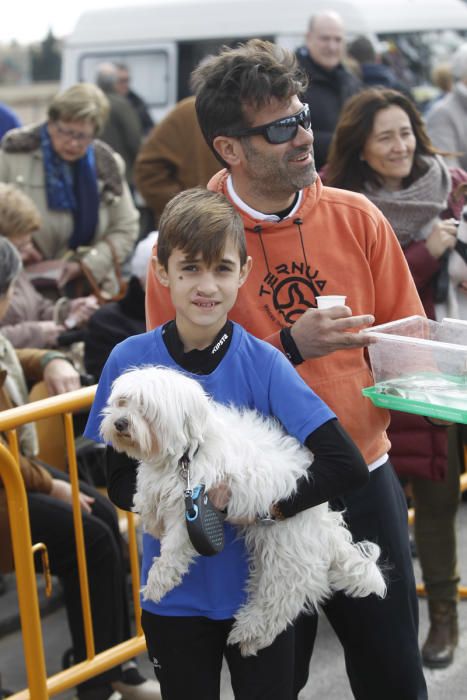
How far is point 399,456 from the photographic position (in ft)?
13.6

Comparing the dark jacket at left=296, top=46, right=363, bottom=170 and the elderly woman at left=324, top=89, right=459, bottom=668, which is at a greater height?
the dark jacket at left=296, top=46, right=363, bottom=170

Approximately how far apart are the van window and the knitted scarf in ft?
24.3

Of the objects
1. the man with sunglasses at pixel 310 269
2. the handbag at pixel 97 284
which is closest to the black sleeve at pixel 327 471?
the man with sunglasses at pixel 310 269

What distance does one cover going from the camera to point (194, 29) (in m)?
11.0

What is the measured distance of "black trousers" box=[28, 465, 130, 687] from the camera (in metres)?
3.97

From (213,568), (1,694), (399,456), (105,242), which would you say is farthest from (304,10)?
(213,568)

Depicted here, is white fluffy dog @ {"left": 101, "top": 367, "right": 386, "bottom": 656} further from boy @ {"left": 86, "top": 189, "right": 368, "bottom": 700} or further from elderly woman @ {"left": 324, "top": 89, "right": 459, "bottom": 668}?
elderly woman @ {"left": 324, "top": 89, "right": 459, "bottom": 668}

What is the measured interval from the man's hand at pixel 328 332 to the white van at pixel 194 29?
8.28 m

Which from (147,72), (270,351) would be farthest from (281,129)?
(147,72)

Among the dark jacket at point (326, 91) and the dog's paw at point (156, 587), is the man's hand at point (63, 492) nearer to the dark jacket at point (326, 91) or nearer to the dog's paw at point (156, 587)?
the dog's paw at point (156, 587)

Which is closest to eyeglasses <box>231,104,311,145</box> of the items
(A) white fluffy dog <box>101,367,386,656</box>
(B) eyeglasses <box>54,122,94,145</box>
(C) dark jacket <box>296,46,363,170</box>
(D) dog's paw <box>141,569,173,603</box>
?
(A) white fluffy dog <box>101,367,386,656</box>

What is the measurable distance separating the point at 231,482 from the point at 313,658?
88.9 inches

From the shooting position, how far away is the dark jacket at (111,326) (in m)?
5.01

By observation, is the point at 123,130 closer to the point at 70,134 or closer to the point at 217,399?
the point at 70,134
